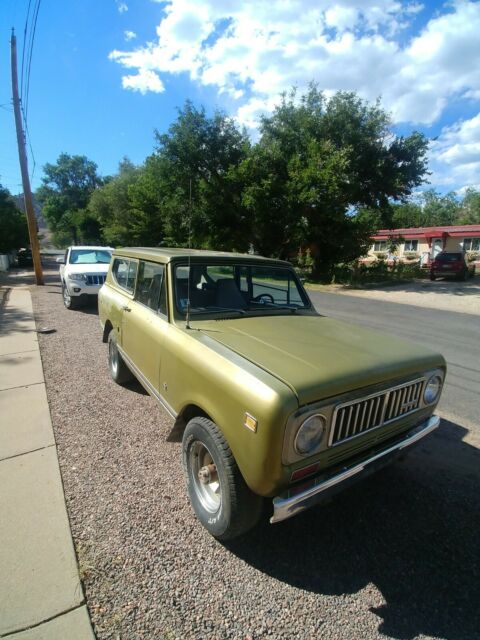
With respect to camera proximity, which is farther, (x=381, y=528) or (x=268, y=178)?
(x=268, y=178)

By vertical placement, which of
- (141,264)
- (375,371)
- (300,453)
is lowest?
(300,453)

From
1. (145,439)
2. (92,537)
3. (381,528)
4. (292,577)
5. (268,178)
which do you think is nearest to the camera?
(292,577)

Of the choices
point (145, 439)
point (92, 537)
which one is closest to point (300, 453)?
point (92, 537)

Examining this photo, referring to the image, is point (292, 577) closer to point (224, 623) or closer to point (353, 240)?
point (224, 623)

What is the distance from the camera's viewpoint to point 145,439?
11.5 ft

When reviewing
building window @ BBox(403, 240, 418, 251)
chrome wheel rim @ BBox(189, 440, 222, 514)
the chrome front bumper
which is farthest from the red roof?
chrome wheel rim @ BBox(189, 440, 222, 514)

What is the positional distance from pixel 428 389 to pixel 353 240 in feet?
60.6

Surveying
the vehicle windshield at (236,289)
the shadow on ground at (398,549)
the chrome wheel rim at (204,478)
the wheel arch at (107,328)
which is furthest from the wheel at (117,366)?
the shadow on ground at (398,549)

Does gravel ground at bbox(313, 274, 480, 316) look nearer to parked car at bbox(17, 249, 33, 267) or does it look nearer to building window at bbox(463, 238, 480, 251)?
building window at bbox(463, 238, 480, 251)

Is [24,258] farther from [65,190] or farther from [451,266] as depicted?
[65,190]

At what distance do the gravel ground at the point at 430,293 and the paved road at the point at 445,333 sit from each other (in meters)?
1.12

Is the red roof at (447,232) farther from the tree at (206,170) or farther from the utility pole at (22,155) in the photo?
the utility pole at (22,155)

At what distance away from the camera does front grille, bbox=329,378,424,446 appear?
2.03 meters

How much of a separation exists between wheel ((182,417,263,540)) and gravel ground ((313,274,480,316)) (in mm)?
12057
